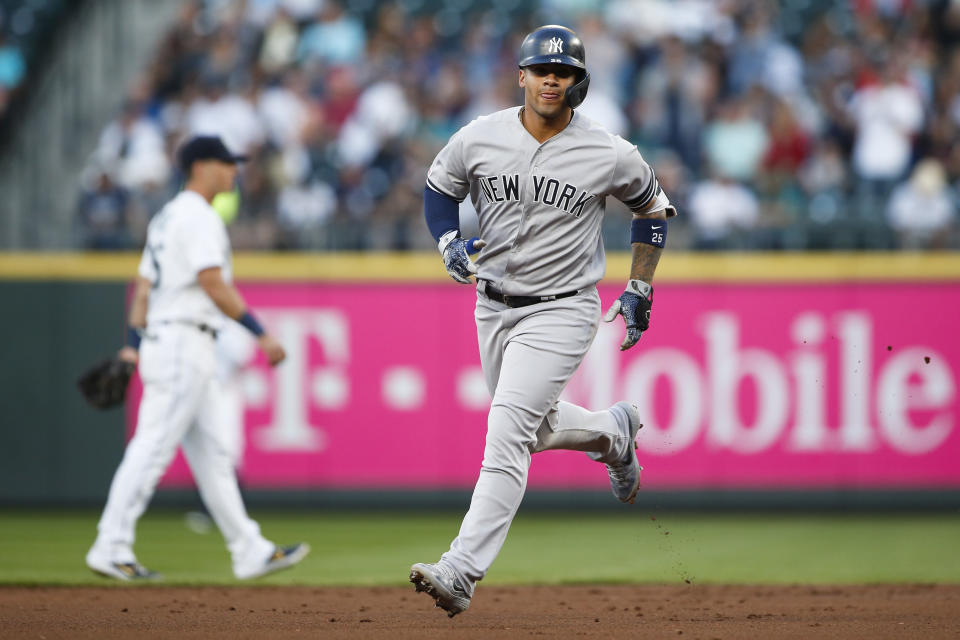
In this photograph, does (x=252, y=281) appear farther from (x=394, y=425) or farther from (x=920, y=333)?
(x=920, y=333)

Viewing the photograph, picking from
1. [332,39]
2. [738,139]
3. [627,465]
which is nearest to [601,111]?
[738,139]

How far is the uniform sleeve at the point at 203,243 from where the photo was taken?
7.11m

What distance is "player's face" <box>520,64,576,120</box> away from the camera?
17.8 feet

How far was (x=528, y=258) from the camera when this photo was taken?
18.3 ft

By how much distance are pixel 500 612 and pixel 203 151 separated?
10.0 ft

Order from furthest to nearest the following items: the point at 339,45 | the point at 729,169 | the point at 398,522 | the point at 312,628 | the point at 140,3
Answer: the point at 140,3
the point at 339,45
the point at 729,169
the point at 398,522
the point at 312,628

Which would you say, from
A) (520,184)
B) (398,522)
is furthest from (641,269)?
(398,522)

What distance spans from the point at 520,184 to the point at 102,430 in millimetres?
6838

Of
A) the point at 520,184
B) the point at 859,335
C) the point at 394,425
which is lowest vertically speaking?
the point at 394,425

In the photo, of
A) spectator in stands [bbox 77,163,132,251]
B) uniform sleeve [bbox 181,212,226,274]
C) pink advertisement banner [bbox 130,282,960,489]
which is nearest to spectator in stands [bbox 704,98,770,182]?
pink advertisement banner [bbox 130,282,960,489]

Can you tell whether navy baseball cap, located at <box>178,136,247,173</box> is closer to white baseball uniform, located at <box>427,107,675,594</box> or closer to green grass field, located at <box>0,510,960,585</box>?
white baseball uniform, located at <box>427,107,675,594</box>

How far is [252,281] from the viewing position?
11.4m

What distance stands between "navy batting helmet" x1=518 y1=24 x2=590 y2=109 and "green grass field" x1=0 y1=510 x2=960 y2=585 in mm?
3248

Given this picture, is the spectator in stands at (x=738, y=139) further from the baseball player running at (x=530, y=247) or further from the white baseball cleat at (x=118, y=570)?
the white baseball cleat at (x=118, y=570)
